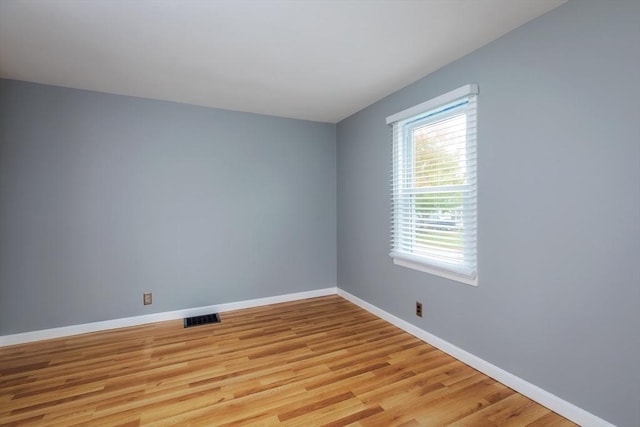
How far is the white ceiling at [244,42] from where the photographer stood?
1672 millimetres

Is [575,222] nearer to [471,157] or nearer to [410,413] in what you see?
[471,157]

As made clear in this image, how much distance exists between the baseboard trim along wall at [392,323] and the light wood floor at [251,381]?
6 cm

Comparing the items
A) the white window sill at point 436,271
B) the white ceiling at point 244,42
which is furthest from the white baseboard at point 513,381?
the white ceiling at point 244,42

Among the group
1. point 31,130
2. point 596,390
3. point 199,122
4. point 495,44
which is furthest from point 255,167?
point 596,390

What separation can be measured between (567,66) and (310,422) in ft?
8.03

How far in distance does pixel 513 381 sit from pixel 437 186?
147 cm

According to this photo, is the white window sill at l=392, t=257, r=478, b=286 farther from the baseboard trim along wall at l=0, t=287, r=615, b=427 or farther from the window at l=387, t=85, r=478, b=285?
the baseboard trim along wall at l=0, t=287, r=615, b=427

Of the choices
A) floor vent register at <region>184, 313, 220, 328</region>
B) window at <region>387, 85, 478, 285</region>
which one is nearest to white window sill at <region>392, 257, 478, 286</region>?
window at <region>387, 85, 478, 285</region>

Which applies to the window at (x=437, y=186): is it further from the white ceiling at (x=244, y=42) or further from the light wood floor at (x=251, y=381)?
the light wood floor at (x=251, y=381)

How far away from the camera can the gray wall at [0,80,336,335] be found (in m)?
2.63

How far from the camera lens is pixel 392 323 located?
9.70ft

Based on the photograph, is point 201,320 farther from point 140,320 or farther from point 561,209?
point 561,209

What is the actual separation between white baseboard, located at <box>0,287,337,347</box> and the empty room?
0.06 feet

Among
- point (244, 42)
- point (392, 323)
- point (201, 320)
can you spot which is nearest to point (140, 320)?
point (201, 320)
